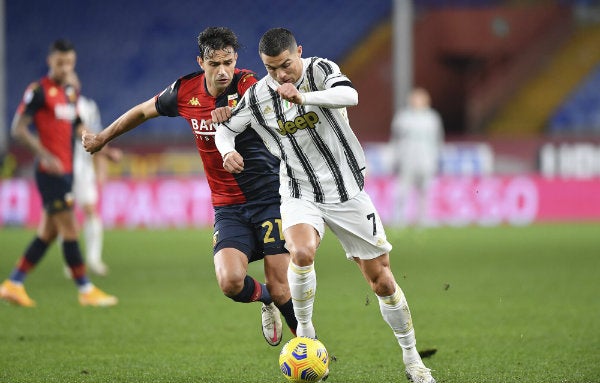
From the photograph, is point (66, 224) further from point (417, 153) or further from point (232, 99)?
point (417, 153)

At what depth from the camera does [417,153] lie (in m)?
15.5

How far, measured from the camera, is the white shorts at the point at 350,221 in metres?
5.20

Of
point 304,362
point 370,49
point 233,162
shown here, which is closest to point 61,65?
point 233,162

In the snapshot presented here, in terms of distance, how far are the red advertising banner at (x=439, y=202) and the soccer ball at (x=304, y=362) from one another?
11.5 m

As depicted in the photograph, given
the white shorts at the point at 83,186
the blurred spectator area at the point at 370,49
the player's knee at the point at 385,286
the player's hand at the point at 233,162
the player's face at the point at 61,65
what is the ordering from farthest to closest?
the blurred spectator area at the point at 370,49, the white shorts at the point at 83,186, the player's face at the point at 61,65, the player's knee at the point at 385,286, the player's hand at the point at 233,162

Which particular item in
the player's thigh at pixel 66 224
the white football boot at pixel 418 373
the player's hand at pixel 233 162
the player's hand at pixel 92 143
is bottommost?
the white football boot at pixel 418 373

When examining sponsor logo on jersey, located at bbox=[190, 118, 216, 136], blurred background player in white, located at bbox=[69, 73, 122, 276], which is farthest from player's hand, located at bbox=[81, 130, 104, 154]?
blurred background player in white, located at bbox=[69, 73, 122, 276]

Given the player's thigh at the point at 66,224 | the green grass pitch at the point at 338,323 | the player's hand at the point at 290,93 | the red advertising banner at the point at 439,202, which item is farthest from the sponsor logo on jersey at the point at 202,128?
the red advertising banner at the point at 439,202

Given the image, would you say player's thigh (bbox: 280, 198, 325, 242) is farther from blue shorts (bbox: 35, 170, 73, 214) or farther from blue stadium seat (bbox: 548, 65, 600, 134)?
blue stadium seat (bbox: 548, 65, 600, 134)

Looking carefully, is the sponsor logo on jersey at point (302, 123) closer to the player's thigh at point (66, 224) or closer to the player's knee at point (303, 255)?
the player's knee at point (303, 255)

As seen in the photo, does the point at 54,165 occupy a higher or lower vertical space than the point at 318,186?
higher

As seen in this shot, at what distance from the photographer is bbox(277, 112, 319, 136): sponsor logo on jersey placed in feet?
17.0

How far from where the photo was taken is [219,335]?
22.3ft

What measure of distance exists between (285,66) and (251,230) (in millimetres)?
1236
